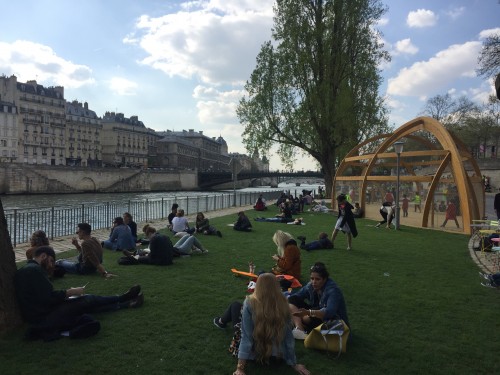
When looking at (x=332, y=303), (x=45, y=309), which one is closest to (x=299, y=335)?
(x=332, y=303)

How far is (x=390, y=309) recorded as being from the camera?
21.8ft

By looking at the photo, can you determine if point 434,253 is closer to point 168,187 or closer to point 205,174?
point 168,187

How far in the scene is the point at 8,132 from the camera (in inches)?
3017

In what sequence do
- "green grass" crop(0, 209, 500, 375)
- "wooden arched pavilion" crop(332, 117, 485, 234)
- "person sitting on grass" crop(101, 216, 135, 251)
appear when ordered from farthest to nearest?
1. "wooden arched pavilion" crop(332, 117, 485, 234)
2. "person sitting on grass" crop(101, 216, 135, 251)
3. "green grass" crop(0, 209, 500, 375)

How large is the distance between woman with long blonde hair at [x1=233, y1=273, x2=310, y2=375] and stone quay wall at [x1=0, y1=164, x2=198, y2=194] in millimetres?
59631

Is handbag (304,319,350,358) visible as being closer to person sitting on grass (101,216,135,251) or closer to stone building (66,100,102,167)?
person sitting on grass (101,216,135,251)

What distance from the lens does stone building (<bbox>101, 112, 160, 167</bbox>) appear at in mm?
105125

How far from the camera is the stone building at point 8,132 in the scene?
2972 inches

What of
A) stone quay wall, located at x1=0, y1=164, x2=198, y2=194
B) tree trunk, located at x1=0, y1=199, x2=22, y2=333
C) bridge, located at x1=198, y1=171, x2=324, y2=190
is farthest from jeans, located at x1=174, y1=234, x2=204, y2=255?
bridge, located at x1=198, y1=171, x2=324, y2=190

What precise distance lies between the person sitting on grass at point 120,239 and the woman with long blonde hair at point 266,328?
25.9 feet

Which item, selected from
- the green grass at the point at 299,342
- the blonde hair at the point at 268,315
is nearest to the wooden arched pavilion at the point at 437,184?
the green grass at the point at 299,342

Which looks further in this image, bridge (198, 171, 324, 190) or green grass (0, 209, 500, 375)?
bridge (198, 171, 324, 190)

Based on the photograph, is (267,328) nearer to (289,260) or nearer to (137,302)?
(137,302)

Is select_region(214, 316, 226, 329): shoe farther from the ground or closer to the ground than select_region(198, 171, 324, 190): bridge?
closer to the ground
